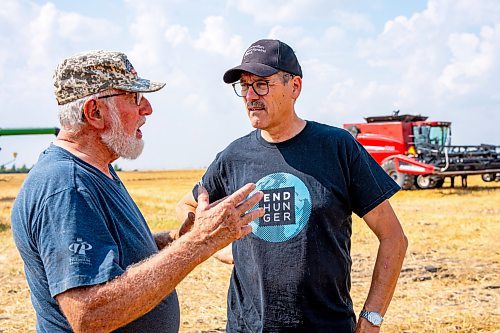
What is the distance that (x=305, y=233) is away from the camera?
289 centimetres

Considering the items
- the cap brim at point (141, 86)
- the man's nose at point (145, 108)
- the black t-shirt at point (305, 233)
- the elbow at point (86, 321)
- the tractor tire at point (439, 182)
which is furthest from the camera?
the tractor tire at point (439, 182)

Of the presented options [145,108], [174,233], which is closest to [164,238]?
[174,233]

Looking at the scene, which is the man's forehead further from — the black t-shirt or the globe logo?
the globe logo

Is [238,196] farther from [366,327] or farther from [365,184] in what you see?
[366,327]

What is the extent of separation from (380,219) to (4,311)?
528 centimetres

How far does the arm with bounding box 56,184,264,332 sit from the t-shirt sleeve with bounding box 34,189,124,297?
0.04 meters

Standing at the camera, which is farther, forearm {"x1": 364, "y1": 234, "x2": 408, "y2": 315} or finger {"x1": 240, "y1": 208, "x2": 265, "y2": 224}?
forearm {"x1": 364, "y1": 234, "x2": 408, "y2": 315}

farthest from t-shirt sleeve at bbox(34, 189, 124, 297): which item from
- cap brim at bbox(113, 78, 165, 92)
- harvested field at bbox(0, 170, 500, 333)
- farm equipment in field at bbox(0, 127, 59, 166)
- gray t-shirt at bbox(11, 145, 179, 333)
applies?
farm equipment in field at bbox(0, 127, 59, 166)

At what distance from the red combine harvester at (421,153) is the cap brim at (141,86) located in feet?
60.4

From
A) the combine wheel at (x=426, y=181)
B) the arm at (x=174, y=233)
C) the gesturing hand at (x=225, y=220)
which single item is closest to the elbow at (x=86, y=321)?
the gesturing hand at (x=225, y=220)

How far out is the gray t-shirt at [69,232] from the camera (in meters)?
2.08

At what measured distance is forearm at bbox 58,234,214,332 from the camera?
205 cm

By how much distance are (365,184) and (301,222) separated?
A: 0.35 metres

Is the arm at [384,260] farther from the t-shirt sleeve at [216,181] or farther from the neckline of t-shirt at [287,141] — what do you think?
the t-shirt sleeve at [216,181]
